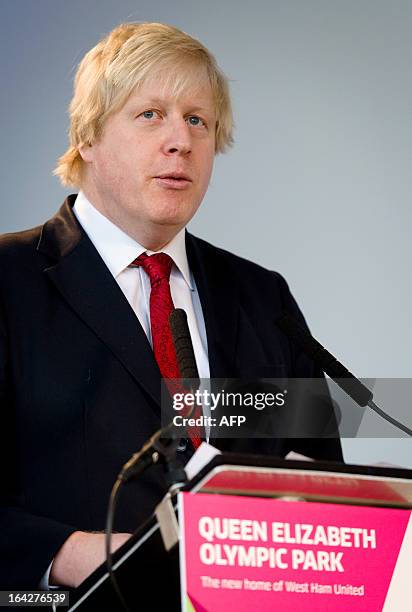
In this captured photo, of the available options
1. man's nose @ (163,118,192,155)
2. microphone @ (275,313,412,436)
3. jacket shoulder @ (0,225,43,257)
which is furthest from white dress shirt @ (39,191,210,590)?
microphone @ (275,313,412,436)

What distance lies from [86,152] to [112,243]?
26 centimetres

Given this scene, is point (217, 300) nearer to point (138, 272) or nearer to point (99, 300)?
point (138, 272)

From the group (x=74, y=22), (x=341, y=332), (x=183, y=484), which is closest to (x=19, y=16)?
(x=74, y=22)

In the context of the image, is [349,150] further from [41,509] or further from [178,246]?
[41,509]

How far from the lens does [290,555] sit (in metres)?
1.41

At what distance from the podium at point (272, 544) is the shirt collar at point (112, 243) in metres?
1.08

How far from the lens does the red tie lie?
229cm

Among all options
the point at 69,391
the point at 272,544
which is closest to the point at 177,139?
the point at 69,391

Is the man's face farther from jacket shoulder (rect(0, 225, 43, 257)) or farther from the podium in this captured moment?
the podium

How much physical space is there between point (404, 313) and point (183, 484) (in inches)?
71.6

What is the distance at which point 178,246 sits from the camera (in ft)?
8.54

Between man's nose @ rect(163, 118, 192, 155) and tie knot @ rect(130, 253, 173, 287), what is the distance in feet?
0.80

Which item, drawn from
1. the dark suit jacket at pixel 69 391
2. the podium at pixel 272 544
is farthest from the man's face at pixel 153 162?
the podium at pixel 272 544

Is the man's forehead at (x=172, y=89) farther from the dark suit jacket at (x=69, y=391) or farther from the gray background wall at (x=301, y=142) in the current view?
the gray background wall at (x=301, y=142)
